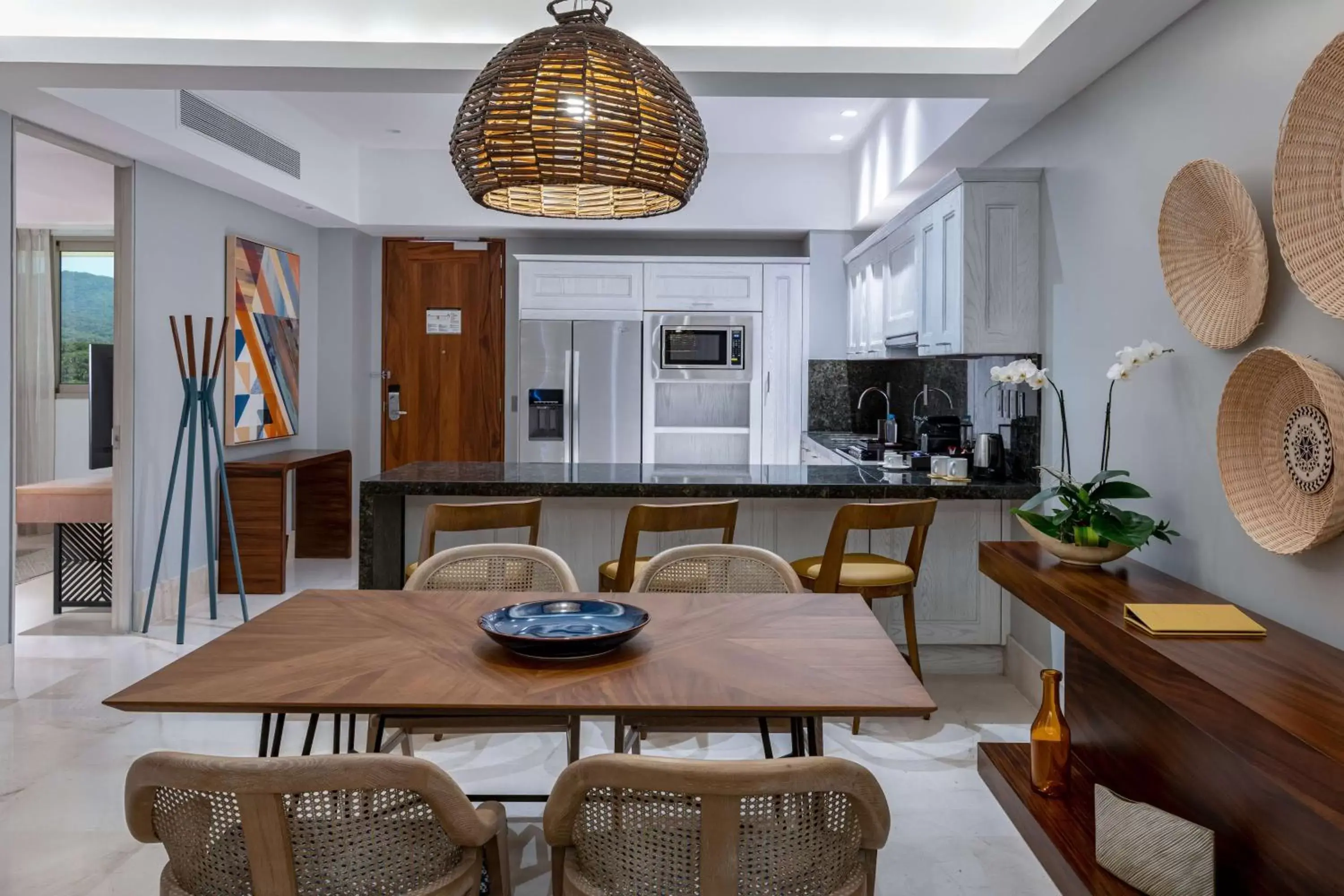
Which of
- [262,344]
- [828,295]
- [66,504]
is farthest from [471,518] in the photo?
[828,295]

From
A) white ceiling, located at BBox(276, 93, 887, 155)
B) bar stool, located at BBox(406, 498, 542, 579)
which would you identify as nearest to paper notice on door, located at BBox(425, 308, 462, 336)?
white ceiling, located at BBox(276, 93, 887, 155)

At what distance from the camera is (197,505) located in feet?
17.3

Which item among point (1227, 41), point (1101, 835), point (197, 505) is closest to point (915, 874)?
point (1101, 835)

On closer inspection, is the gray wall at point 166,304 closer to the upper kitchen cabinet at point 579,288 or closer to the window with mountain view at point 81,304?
the upper kitchen cabinet at point 579,288

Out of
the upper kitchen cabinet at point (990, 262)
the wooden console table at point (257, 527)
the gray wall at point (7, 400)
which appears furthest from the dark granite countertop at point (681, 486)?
the wooden console table at point (257, 527)

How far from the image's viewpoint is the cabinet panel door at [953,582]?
153 inches

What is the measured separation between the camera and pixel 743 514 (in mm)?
3869

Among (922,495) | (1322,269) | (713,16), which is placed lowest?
(922,495)

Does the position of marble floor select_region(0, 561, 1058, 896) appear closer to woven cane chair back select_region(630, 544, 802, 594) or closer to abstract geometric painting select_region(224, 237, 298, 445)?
woven cane chair back select_region(630, 544, 802, 594)

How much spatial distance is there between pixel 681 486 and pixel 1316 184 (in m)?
2.18

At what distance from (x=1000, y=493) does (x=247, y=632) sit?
8.97ft

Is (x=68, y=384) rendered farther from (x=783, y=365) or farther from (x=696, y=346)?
(x=783, y=365)

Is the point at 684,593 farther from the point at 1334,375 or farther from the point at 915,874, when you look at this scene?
the point at 1334,375

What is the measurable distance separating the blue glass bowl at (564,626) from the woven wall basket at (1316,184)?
1555 mm
